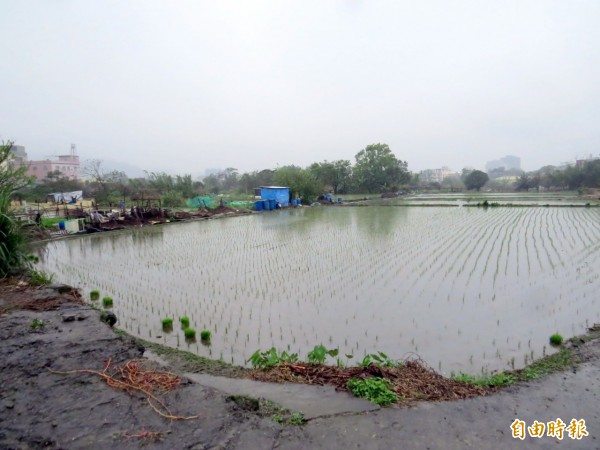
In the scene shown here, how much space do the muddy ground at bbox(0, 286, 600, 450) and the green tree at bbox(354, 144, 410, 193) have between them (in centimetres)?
5231

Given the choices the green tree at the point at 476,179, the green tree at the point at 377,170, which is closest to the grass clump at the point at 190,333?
the green tree at the point at 377,170

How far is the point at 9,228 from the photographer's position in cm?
738

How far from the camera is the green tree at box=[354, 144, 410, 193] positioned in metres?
54.9

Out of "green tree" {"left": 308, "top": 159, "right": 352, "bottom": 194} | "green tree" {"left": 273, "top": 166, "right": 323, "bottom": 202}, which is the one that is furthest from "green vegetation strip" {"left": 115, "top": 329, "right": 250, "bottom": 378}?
"green tree" {"left": 308, "top": 159, "right": 352, "bottom": 194}

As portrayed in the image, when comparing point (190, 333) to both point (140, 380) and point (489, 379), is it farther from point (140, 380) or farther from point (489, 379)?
point (489, 379)

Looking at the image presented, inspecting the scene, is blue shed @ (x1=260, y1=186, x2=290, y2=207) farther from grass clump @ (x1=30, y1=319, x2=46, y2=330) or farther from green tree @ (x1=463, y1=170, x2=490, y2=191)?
green tree @ (x1=463, y1=170, x2=490, y2=191)

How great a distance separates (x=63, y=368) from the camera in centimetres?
380

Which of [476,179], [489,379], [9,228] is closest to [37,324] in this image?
[9,228]

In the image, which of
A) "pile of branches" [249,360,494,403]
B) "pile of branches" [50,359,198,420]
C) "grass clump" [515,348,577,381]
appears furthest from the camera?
"grass clump" [515,348,577,381]

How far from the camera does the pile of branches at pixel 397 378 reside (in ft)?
11.6

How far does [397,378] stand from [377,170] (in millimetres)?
53184

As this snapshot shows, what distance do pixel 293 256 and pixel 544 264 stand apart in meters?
7.08

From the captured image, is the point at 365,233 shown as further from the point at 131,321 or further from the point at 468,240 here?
the point at 131,321

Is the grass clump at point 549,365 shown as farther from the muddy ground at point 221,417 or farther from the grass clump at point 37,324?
the grass clump at point 37,324
